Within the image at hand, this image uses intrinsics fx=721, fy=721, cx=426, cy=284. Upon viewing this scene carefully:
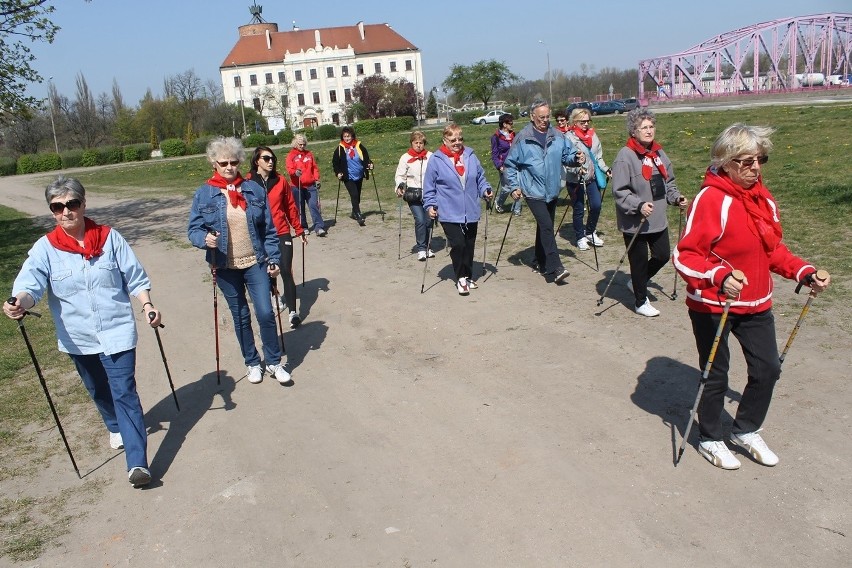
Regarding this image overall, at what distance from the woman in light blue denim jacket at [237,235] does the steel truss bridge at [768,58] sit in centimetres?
6070

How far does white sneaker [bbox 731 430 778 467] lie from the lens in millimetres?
4414

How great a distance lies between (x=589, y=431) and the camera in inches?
198

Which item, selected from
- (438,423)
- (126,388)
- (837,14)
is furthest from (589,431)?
(837,14)

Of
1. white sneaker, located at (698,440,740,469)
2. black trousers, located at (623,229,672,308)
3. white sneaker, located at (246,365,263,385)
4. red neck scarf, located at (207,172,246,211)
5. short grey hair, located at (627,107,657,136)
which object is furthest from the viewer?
black trousers, located at (623,229,672,308)

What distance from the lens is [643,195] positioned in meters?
7.14

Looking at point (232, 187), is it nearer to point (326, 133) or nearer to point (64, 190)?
point (64, 190)

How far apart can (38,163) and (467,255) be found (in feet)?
177

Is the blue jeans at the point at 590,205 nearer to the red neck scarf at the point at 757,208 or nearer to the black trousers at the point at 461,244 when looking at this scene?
the black trousers at the point at 461,244

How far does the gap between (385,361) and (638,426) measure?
8.39 feet

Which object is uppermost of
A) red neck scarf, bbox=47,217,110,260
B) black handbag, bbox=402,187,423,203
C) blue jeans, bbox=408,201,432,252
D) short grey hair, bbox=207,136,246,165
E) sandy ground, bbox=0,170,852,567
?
short grey hair, bbox=207,136,246,165

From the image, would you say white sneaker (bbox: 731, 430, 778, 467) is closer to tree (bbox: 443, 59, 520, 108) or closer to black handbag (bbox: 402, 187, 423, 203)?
black handbag (bbox: 402, 187, 423, 203)

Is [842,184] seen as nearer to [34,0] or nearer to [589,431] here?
[589,431]

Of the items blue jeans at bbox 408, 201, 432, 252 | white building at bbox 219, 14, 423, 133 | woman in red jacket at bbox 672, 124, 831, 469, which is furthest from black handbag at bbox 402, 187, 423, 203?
white building at bbox 219, 14, 423, 133

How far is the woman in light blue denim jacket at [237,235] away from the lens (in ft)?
19.8
